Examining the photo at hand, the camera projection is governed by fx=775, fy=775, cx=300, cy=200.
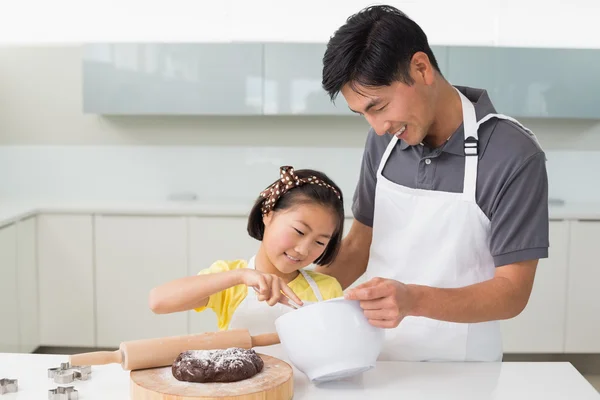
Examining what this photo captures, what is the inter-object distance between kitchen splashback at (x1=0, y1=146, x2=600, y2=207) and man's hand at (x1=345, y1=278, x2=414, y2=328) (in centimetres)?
299

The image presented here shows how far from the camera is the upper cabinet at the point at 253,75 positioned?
13.1 feet

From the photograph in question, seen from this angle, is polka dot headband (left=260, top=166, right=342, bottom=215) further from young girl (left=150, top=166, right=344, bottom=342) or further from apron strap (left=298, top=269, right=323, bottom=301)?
apron strap (left=298, top=269, right=323, bottom=301)

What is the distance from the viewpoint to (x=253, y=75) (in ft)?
13.1

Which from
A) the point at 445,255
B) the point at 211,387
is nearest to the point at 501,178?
the point at 445,255

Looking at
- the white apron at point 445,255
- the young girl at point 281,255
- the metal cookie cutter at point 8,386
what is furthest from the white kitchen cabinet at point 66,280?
the metal cookie cutter at point 8,386

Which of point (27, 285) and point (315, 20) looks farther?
point (315, 20)

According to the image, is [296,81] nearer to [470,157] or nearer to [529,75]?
[529,75]

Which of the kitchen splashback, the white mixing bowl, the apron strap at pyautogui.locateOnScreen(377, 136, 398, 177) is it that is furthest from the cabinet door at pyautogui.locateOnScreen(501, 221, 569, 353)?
the white mixing bowl

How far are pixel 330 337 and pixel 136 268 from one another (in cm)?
273

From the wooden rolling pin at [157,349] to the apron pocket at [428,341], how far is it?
1.42 ft

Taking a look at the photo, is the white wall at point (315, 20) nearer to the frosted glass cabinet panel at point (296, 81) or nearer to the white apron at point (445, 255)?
the frosted glass cabinet panel at point (296, 81)

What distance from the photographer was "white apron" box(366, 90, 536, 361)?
5.64 ft

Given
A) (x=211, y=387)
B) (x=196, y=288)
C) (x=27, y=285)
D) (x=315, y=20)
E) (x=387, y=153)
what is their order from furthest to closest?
(x=315, y=20)
(x=27, y=285)
(x=387, y=153)
(x=196, y=288)
(x=211, y=387)

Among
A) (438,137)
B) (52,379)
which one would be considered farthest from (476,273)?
(52,379)
